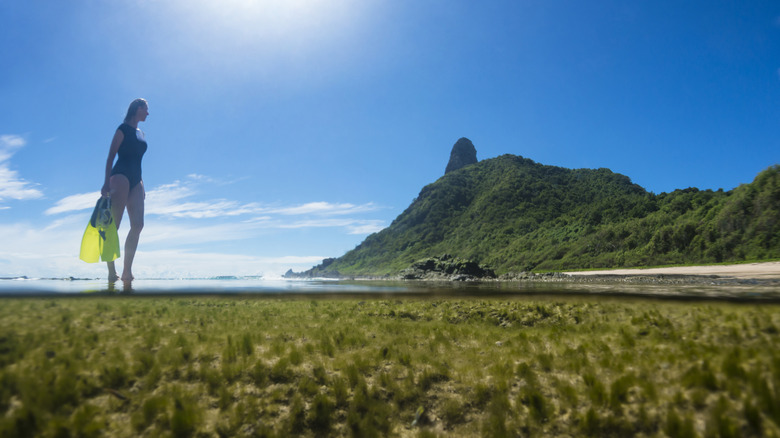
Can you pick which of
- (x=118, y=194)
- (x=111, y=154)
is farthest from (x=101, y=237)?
(x=111, y=154)

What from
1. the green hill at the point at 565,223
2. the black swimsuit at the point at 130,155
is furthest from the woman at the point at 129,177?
the green hill at the point at 565,223

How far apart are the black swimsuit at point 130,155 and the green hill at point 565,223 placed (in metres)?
58.3

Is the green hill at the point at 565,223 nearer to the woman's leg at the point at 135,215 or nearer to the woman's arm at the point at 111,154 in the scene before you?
the woman's leg at the point at 135,215

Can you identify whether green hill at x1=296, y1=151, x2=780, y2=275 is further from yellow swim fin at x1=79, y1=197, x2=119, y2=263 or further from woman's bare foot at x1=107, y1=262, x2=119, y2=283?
woman's bare foot at x1=107, y1=262, x2=119, y2=283

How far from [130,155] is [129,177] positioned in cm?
58

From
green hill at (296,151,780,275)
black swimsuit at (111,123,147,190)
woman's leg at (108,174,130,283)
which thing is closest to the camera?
woman's leg at (108,174,130,283)

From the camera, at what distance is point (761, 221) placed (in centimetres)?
4006

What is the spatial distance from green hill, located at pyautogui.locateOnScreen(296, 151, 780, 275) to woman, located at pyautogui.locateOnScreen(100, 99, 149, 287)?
58369 millimetres

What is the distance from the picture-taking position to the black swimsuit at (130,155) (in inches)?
313

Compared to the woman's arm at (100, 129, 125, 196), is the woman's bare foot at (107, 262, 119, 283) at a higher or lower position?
lower

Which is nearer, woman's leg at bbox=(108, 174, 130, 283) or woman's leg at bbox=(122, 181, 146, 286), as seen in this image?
woman's leg at bbox=(108, 174, 130, 283)

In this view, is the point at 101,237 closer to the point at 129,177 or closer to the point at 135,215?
the point at 135,215

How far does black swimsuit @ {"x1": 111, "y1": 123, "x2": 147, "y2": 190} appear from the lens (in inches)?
313

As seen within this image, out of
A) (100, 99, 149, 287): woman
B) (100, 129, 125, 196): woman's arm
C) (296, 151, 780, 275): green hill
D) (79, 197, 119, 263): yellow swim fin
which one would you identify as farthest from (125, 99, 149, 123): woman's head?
(296, 151, 780, 275): green hill
